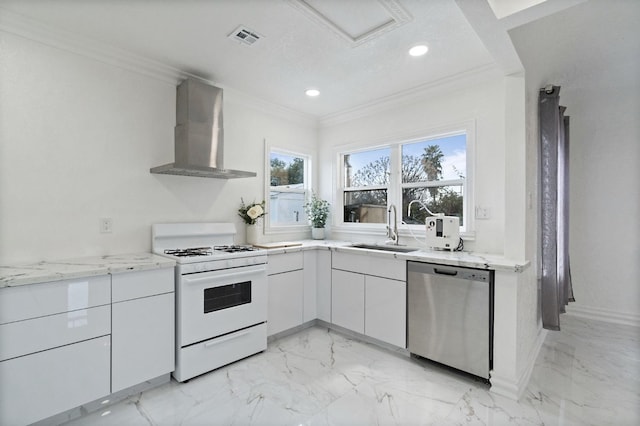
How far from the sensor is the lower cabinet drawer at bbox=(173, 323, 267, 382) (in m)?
2.21

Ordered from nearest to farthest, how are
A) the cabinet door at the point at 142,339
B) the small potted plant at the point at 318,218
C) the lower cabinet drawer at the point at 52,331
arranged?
the lower cabinet drawer at the point at 52,331 < the cabinet door at the point at 142,339 < the small potted plant at the point at 318,218

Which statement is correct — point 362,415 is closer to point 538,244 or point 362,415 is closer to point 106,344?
point 106,344

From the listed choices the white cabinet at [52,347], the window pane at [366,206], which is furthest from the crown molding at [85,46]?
the window pane at [366,206]

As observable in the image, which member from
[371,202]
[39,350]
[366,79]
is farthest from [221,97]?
[39,350]

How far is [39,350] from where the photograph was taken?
1.67 metres

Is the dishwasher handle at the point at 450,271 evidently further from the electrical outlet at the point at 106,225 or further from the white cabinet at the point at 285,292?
the electrical outlet at the point at 106,225

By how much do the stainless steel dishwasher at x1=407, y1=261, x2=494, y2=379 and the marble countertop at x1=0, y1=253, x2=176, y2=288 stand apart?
189 centimetres

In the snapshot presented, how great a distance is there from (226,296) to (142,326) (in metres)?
0.61

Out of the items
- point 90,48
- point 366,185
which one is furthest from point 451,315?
point 90,48

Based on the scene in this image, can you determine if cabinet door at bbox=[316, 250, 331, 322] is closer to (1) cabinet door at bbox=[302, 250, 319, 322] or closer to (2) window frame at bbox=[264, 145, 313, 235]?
(1) cabinet door at bbox=[302, 250, 319, 322]

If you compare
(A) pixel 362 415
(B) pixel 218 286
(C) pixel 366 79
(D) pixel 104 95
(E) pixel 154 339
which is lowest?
(A) pixel 362 415

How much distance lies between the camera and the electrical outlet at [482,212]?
2.73 m

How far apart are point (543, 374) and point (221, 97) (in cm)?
348

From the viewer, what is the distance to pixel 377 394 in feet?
6.82
